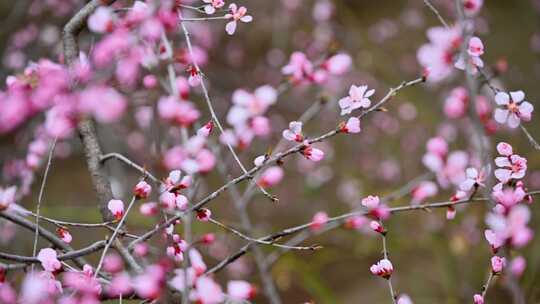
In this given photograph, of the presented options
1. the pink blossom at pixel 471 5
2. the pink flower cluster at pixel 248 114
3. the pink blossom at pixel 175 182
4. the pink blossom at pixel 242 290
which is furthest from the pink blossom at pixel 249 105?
the pink blossom at pixel 471 5

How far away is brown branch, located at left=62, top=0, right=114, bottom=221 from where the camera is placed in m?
0.88

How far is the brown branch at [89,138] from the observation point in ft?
2.88

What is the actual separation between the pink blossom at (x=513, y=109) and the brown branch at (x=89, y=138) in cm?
63

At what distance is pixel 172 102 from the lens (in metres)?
0.57

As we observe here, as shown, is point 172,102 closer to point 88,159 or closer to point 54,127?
point 54,127

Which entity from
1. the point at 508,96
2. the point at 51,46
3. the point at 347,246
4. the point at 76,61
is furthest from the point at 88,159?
the point at 347,246

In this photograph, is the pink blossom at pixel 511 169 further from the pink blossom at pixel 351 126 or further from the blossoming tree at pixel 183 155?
the pink blossom at pixel 351 126

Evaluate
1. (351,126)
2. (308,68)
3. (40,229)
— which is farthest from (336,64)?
(40,229)

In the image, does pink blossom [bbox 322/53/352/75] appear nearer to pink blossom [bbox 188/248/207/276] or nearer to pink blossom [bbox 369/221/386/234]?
pink blossom [bbox 369/221/386/234]

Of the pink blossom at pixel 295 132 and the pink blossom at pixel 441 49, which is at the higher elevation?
the pink blossom at pixel 441 49

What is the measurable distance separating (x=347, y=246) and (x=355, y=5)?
1.50m

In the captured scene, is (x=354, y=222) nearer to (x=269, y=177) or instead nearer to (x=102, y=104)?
(x=269, y=177)

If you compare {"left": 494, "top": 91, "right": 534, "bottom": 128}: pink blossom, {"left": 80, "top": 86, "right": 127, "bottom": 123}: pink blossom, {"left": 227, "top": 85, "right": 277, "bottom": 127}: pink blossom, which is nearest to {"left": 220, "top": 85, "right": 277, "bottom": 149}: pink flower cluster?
{"left": 227, "top": 85, "right": 277, "bottom": 127}: pink blossom

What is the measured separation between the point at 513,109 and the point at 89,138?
2.24 feet
